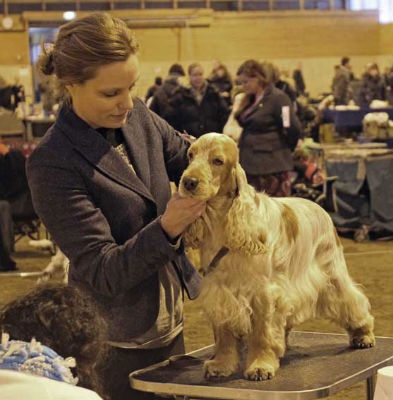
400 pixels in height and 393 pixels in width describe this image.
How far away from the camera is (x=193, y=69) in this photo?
10.8m

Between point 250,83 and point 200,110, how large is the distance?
261 cm

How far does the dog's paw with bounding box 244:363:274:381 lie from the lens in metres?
2.36

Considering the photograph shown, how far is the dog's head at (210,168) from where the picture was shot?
7.38 ft

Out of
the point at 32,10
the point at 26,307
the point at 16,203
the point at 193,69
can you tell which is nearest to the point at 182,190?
the point at 26,307

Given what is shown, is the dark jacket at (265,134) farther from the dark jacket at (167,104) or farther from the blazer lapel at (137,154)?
the blazer lapel at (137,154)

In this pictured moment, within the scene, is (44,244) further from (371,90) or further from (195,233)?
(371,90)

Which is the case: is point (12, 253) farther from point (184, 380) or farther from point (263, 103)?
point (184, 380)

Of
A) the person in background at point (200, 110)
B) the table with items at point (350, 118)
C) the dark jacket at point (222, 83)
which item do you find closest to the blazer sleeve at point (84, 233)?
the person in background at point (200, 110)

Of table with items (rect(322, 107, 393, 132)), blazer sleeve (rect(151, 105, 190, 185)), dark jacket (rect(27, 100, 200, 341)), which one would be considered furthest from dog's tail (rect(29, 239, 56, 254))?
table with items (rect(322, 107, 393, 132))

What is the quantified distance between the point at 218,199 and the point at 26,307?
0.83 metres

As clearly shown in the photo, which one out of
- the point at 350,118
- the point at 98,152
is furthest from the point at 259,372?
the point at 350,118

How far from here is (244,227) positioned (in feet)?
7.64

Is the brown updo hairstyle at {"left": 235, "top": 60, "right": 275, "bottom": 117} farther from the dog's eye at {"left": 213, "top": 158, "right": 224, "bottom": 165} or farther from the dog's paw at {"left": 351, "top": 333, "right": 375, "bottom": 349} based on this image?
the dog's eye at {"left": 213, "top": 158, "right": 224, "bottom": 165}

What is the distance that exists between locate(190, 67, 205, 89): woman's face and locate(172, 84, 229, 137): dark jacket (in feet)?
0.84
